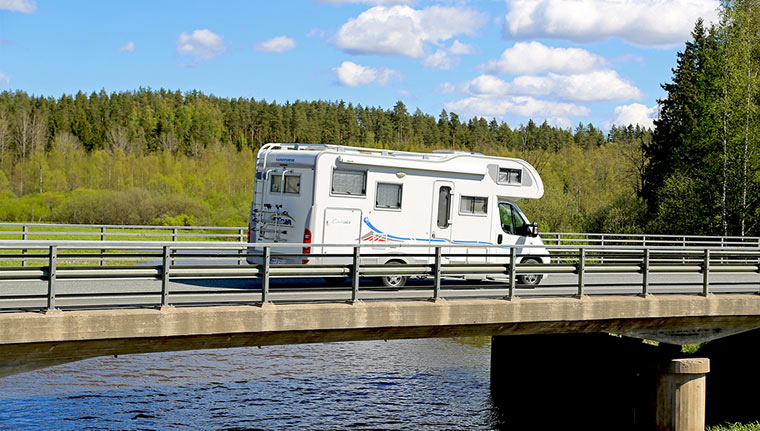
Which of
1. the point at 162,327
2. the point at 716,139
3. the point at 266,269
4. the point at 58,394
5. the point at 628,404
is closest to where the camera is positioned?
the point at 162,327

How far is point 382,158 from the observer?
661 inches

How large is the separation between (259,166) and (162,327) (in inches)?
253

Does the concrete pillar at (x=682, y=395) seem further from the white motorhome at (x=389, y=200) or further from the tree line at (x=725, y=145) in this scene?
the tree line at (x=725, y=145)

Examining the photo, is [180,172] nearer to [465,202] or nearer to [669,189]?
[669,189]

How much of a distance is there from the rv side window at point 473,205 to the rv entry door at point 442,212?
A: 0.95 feet

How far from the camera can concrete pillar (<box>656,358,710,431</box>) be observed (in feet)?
52.7

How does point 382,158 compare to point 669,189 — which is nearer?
point 382,158

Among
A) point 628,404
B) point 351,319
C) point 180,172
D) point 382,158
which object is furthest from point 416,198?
point 180,172

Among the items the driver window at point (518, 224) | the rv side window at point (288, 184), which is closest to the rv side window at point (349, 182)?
the rv side window at point (288, 184)

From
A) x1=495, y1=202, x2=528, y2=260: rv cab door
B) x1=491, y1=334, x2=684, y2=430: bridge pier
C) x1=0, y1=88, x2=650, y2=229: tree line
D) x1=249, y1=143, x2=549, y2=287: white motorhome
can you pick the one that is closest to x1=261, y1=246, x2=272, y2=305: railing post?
x1=249, y1=143, x2=549, y2=287: white motorhome

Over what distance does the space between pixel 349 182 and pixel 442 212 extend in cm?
219

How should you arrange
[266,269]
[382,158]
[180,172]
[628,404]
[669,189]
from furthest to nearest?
[180,172] < [669,189] < [628,404] < [382,158] < [266,269]

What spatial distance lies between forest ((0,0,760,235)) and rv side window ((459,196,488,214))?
895 inches

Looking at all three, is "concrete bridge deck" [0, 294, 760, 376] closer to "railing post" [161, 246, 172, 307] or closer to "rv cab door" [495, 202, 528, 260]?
"railing post" [161, 246, 172, 307]
